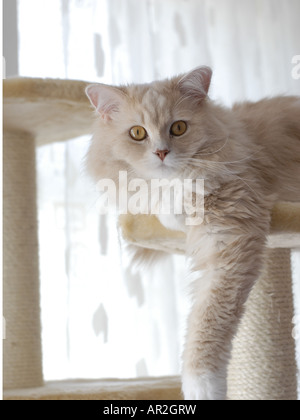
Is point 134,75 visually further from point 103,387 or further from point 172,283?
point 103,387

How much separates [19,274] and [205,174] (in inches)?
35.1

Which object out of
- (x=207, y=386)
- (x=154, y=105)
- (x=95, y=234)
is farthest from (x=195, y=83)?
(x=95, y=234)

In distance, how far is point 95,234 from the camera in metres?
2.60

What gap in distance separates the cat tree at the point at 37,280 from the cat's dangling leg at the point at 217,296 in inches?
4.3

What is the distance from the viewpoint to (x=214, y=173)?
1.38 metres

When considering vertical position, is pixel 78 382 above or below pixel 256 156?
below

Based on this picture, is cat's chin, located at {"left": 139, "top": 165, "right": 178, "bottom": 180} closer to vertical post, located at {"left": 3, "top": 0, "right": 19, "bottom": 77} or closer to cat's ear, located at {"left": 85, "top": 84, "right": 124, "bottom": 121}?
cat's ear, located at {"left": 85, "top": 84, "right": 124, "bottom": 121}

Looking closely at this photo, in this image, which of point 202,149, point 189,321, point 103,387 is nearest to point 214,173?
point 202,149

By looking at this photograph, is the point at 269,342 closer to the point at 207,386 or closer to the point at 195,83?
the point at 207,386

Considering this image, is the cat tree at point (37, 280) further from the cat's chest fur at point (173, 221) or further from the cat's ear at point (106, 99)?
the cat's ear at point (106, 99)

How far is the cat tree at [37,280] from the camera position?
1.65m

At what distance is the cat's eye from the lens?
1.38 meters

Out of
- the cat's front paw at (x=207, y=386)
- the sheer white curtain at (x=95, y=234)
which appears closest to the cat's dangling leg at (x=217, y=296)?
the cat's front paw at (x=207, y=386)

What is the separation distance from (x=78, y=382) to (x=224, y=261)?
1040 mm
